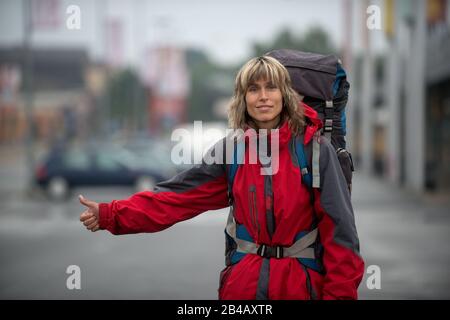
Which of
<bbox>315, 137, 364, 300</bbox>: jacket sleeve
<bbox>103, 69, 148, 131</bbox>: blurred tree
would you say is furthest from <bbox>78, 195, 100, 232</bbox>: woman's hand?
<bbox>103, 69, 148, 131</bbox>: blurred tree

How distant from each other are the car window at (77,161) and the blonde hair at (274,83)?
19.6 m

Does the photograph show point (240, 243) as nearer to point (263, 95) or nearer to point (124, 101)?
point (263, 95)

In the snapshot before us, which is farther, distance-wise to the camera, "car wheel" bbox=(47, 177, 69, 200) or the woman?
"car wheel" bbox=(47, 177, 69, 200)

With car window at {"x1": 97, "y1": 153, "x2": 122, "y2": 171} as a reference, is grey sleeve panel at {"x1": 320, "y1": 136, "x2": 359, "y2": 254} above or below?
above

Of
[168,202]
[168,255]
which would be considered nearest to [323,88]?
[168,202]

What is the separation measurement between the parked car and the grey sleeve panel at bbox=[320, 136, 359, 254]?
63.2ft

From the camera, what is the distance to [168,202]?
349 centimetres

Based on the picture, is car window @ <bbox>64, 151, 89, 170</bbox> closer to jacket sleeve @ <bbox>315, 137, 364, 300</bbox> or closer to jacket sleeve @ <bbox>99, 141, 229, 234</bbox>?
jacket sleeve @ <bbox>99, 141, 229, 234</bbox>

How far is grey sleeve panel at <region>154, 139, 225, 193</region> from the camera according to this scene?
11.3 ft

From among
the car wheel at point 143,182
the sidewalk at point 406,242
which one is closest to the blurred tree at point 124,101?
the car wheel at point 143,182

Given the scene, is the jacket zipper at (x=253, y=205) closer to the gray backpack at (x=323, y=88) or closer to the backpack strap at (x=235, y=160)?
the backpack strap at (x=235, y=160)

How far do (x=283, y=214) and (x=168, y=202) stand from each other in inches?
22.6

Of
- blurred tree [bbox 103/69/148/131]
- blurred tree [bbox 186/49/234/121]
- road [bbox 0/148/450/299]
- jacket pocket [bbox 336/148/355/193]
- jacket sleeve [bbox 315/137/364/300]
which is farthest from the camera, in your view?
blurred tree [bbox 186/49/234/121]
